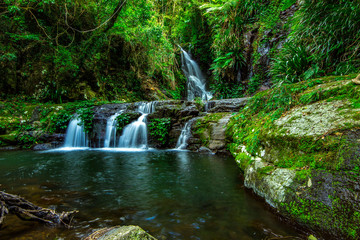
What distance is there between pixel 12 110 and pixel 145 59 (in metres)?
8.34

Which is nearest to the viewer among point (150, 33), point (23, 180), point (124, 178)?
point (23, 180)

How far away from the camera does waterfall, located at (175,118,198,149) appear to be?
7.35 m

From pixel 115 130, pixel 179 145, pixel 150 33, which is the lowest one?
pixel 179 145

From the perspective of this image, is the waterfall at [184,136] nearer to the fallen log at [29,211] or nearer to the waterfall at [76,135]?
the waterfall at [76,135]

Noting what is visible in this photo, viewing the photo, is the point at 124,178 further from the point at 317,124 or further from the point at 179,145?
the point at 179,145

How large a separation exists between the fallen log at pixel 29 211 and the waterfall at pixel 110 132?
6.45 m

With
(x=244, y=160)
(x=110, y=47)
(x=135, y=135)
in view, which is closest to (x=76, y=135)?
(x=135, y=135)

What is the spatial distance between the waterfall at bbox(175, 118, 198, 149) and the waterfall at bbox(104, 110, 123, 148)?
9.94ft

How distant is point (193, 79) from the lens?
1639 centimetres

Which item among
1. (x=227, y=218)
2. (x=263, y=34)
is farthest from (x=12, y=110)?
(x=263, y=34)

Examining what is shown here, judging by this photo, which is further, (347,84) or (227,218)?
(347,84)

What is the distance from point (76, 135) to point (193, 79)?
434 inches

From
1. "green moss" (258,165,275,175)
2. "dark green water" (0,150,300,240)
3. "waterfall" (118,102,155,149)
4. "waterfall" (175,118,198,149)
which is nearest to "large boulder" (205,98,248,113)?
"waterfall" (175,118,198,149)

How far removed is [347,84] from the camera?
2322mm
